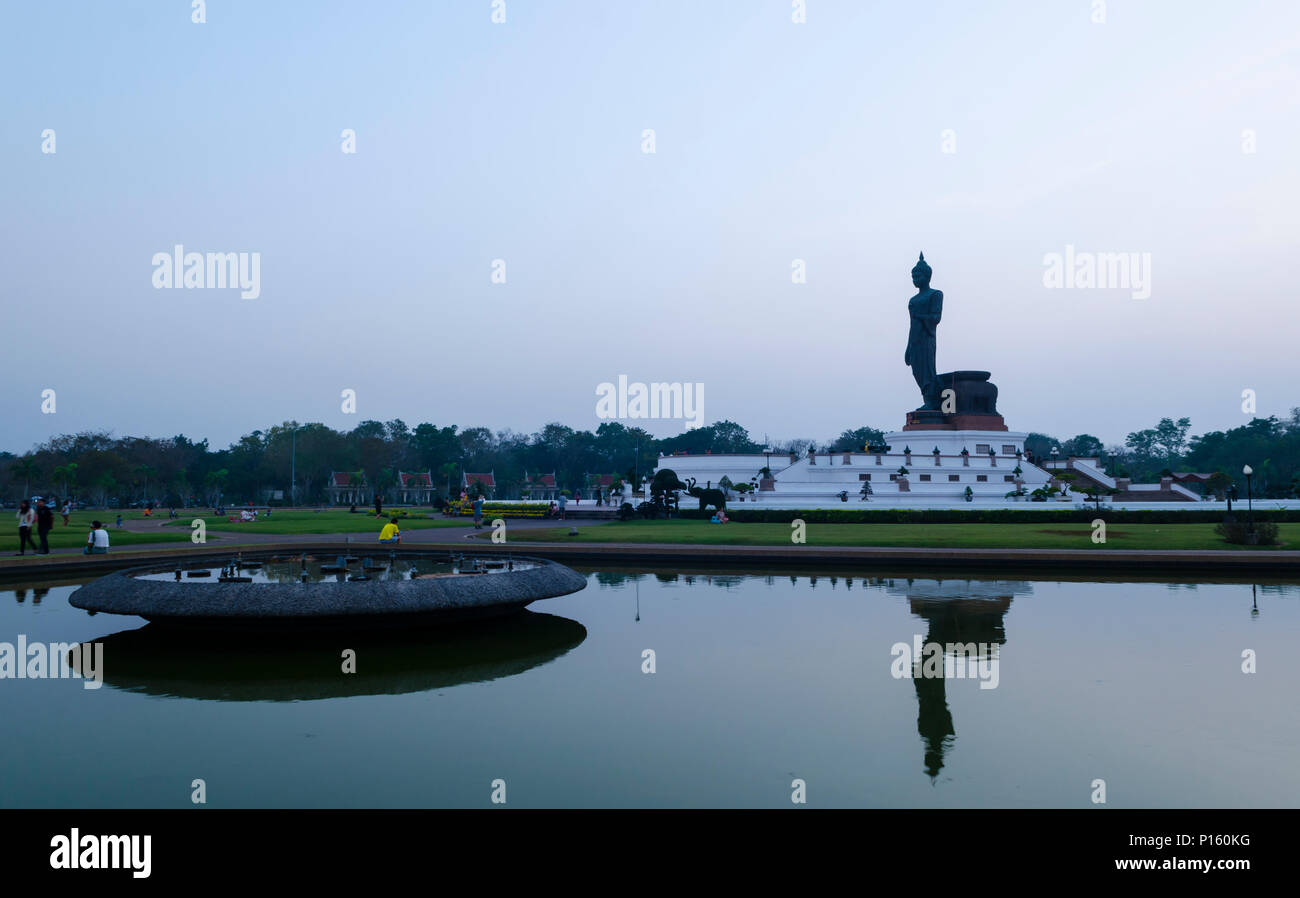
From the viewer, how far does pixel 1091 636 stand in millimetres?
13422

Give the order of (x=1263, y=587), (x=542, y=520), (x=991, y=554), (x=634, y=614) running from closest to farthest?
1. (x=634, y=614)
2. (x=1263, y=587)
3. (x=991, y=554)
4. (x=542, y=520)

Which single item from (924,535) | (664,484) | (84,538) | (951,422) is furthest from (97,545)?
(951,422)

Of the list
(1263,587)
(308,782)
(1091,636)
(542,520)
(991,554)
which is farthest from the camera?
(542,520)

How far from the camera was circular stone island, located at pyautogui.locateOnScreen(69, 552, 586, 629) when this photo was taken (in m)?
12.5

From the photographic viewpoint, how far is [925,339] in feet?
185

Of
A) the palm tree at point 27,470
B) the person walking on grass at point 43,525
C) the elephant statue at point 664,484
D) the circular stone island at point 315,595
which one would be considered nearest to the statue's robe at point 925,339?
the elephant statue at point 664,484

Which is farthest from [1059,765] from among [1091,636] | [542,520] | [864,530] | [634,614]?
[542,520]

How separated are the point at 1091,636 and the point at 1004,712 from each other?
5.15 m

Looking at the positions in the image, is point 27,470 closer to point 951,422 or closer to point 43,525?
point 43,525

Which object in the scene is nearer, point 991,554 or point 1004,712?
point 1004,712

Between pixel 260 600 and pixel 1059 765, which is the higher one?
pixel 260 600

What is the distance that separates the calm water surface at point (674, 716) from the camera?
723 cm

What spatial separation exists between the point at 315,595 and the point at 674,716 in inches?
250

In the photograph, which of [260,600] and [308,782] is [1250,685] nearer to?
[308,782]
